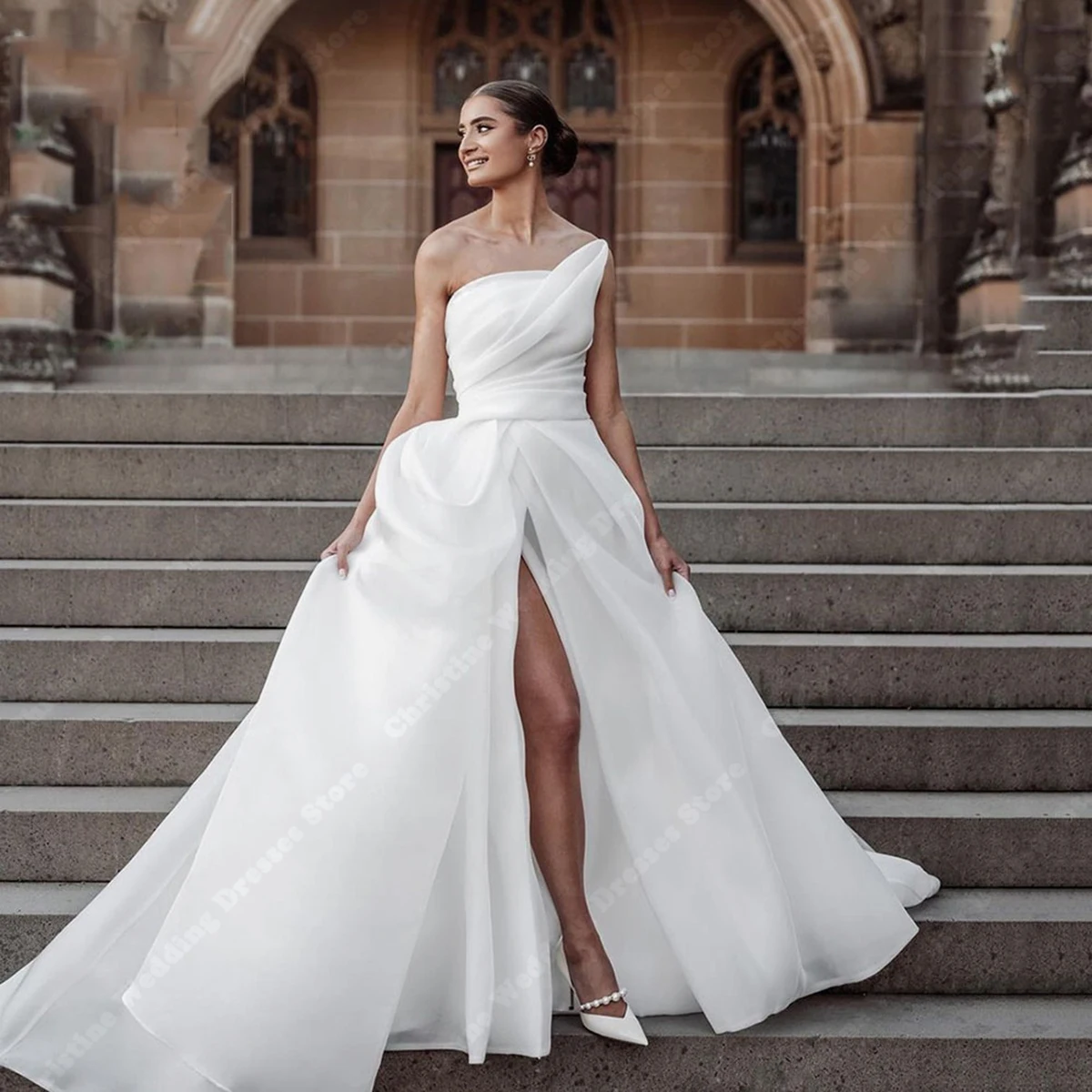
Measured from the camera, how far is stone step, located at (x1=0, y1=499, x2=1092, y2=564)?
17.7 feet

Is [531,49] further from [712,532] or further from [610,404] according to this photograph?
[610,404]

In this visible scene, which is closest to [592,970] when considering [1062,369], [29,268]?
[1062,369]

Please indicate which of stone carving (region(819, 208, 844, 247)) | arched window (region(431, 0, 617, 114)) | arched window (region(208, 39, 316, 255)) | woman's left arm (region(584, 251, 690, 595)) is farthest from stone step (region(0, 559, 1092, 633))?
arched window (region(431, 0, 617, 114))

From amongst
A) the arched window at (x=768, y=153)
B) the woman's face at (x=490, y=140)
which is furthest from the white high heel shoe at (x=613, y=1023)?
the arched window at (x=768, y=153)

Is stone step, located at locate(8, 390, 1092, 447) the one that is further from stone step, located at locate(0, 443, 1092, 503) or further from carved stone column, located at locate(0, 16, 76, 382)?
carved stone column, located at locate(0, 16, 76, 382)

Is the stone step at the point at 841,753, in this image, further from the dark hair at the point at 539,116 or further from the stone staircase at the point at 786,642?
the dark hair at the point at 539,116

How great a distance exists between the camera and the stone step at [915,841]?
4.18m

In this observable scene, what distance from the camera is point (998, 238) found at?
31.2ft

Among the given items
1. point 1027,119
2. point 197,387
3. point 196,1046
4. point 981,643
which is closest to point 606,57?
point 1027,119

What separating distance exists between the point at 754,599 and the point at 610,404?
1608 mm

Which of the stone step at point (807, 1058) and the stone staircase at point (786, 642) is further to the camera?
the stone staircase at point (786, 642)

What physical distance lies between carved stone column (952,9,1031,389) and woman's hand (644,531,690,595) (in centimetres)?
544

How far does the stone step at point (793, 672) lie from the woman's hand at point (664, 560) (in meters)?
1.24

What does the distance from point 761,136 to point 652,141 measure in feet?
2.94
